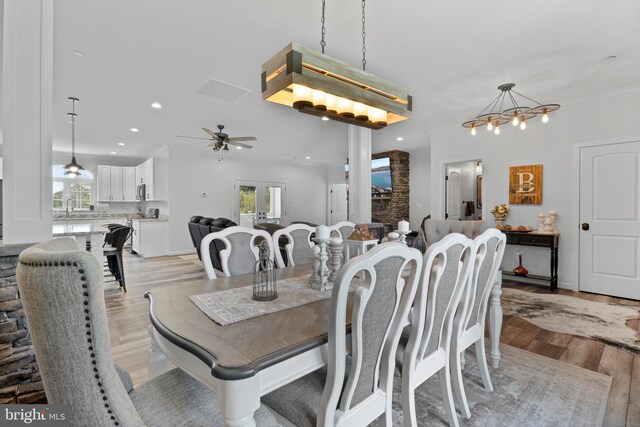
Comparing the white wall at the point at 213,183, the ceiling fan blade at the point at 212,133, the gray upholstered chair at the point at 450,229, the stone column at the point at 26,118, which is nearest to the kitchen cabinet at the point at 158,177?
the white wall at the point at 213,183

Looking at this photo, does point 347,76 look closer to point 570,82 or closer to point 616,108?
point 570,82

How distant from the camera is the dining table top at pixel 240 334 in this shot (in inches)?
36.0

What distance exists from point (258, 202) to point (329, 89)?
752 cm

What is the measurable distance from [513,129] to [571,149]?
2.66 ft

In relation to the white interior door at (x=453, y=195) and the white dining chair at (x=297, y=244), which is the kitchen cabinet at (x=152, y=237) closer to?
the white dining chair at (x=297, y=244)

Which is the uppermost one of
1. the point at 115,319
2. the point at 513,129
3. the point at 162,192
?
the point at 513,129

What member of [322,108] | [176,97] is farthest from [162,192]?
[322,108]

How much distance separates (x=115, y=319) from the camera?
10.5 feet

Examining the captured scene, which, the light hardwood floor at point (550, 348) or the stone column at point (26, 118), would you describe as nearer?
the stone column at point (26, 118)

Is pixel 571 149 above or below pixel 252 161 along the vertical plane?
below

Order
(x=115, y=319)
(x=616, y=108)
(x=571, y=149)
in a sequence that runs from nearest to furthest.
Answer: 1. (x=115, y=319)
2. (x=616, y=108)
3. (x=571, y=149)

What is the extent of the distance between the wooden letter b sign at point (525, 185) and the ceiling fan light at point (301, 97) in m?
4.31

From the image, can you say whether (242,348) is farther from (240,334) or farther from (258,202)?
(258,202)

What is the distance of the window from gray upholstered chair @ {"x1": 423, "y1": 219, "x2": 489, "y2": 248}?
337 inches
